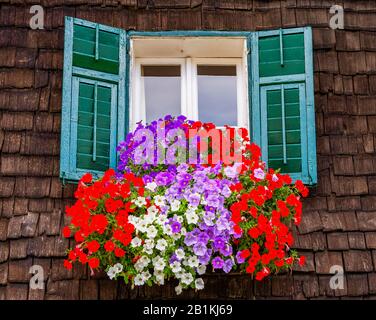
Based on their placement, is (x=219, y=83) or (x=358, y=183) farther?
(x=219, y=83)

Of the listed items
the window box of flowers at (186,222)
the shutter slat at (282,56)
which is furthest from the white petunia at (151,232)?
the shutter slat at (282,56)

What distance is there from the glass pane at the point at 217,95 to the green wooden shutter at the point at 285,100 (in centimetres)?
35

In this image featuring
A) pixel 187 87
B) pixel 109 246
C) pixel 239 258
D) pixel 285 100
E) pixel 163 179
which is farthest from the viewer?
pixel 187 87

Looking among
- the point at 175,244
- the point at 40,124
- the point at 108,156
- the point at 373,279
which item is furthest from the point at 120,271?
the point at 373,279

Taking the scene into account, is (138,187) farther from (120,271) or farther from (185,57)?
(185,57)

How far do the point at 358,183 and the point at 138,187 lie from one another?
5.32 ft

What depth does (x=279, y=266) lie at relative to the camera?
15.6 feet

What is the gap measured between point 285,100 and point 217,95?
702 millimetres

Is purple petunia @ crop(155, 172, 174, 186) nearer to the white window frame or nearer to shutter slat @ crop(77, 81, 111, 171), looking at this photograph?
shutter slat @ crop(77, 81, 111, 171)

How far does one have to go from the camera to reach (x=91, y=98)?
529cm

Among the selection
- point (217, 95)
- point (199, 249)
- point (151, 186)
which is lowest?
point (199, 249)

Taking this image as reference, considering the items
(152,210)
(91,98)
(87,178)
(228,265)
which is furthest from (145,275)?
(91,98)

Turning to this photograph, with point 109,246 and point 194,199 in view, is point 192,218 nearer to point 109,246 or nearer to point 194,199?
point 194,199

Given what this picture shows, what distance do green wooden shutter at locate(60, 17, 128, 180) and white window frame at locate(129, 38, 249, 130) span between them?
0.65ft
